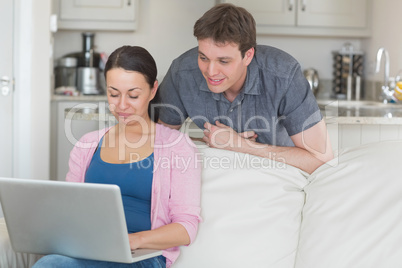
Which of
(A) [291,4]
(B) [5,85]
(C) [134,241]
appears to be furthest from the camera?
(A) [291,4]

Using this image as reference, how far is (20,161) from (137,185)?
73.4 inches

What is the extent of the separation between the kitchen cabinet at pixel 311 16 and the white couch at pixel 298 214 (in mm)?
2436

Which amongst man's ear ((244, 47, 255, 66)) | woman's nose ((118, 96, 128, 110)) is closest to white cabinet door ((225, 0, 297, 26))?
man's ear ((244, 47, 255, 66))

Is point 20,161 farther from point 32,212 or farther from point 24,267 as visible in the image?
point 32,212

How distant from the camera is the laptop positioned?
4.76 ft

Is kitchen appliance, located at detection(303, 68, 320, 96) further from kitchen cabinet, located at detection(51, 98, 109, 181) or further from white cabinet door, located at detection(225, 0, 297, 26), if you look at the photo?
kitchen cabinet, located at detection(51, 98, 109, 181)

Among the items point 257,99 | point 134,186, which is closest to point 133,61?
point 134,186

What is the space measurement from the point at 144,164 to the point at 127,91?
24 centimetres

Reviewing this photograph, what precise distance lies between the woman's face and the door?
1.69 m

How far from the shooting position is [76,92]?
159 inches

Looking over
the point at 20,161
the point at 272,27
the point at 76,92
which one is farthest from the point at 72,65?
the point at 272,27

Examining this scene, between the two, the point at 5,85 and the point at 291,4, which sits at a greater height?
the point at 291,4

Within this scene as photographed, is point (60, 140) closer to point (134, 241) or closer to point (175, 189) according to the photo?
point (175, 189)

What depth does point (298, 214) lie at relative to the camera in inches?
74.0
